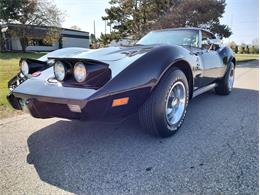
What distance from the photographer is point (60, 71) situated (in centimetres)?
223

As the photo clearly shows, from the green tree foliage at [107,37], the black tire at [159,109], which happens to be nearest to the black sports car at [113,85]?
the black tire at [159,109]

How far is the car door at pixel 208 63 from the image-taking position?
11.6 feet

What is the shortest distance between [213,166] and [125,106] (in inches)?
36.7

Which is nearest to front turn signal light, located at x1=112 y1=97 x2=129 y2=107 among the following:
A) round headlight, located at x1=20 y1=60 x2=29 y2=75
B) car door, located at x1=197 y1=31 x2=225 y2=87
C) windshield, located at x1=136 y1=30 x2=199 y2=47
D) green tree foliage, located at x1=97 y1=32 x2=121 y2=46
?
round headlight, located at x1=20 y1=60 x2=29 y2=75

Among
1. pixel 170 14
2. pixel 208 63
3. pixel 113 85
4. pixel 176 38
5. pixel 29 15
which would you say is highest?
pixel 29 15

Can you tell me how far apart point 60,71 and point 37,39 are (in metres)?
35.1

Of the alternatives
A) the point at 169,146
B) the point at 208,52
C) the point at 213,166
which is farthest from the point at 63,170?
the point at 208,52

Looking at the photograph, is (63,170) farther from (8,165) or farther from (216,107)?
(216,107)

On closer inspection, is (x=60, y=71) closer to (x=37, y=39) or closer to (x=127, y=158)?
(x=127, y=158)

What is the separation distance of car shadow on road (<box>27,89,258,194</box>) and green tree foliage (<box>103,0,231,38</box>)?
16.5 metres

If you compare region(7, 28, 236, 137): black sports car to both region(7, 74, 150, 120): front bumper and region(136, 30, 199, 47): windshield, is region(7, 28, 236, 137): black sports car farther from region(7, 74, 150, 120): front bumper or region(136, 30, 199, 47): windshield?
region(136, 30, 199, 47): windshield

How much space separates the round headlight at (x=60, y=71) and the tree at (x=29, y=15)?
2905 centimetres

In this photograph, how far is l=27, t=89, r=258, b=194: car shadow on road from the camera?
1.96 m

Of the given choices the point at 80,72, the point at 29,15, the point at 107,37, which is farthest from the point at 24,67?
the point at 29,15
